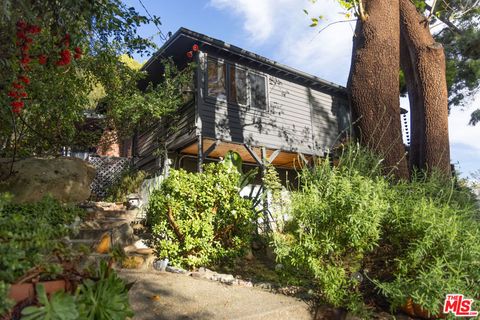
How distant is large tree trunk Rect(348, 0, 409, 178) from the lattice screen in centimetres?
960

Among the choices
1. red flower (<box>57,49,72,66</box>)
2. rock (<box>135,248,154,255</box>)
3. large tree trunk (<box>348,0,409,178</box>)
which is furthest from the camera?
rock (<box>135,248,154,255</box>)

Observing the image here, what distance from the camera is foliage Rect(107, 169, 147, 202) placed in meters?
10.9

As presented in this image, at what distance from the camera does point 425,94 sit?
585cm

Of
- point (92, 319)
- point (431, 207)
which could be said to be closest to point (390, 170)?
point (431, 207)

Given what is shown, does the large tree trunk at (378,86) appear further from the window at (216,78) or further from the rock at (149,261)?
the window at (216,78)

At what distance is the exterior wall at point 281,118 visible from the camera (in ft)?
34.3

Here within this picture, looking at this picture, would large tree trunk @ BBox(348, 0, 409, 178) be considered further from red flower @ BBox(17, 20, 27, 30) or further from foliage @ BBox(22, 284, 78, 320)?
foliage @ BBox(22, 284, 78, 320)

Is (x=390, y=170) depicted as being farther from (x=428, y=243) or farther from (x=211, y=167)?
(x=211, y=167)

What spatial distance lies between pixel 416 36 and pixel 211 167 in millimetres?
4287

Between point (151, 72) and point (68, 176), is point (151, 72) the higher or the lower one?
the higher one

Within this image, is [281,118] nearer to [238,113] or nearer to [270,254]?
[238,113]

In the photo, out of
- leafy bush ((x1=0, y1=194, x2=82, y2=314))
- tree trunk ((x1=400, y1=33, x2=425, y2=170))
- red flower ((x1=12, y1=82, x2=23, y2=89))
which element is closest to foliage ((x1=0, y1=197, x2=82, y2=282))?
leafy bush ((x1=0, y1=194, x2=82, y2=314))

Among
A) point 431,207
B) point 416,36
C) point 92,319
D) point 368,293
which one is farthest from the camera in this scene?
point 416,36

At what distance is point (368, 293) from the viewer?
4023 millimetres
